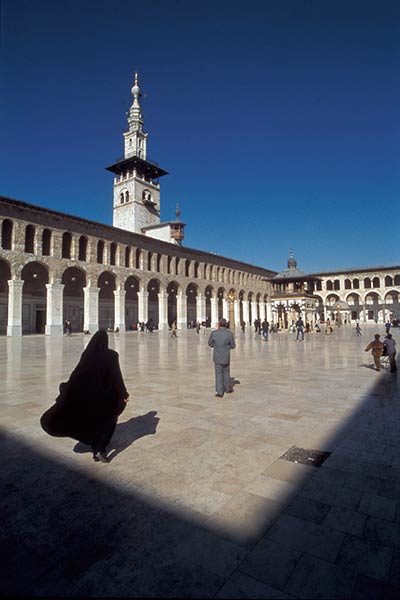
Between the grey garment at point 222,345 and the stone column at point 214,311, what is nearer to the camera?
the grey garment at point 222,345

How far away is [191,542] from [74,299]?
35.6 metres

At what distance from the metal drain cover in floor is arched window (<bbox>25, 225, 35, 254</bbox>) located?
27034mm

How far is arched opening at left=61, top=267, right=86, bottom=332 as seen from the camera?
1346 inches

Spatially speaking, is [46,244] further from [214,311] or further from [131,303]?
[214,311]

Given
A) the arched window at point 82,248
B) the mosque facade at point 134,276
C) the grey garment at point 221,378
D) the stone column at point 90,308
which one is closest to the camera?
the grey garment at point 221,378

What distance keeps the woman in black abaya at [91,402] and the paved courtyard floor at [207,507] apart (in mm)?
312

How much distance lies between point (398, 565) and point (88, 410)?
8.21 ft

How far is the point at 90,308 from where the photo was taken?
1176 inches

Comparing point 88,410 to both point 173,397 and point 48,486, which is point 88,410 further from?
point 173,397

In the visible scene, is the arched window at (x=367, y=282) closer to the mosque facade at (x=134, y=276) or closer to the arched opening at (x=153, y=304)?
the mosque facade at (x=134, y=276)

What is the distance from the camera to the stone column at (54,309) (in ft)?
88.5

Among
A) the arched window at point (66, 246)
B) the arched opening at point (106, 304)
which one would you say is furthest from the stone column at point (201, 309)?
the arched window at point (66, 246)

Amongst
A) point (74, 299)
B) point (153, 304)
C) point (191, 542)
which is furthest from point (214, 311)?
point (191, 542)

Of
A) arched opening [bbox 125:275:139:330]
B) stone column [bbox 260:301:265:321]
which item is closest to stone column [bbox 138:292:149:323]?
arched opening [bbox 125:275:139:330]
